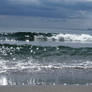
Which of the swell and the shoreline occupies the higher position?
the shoreline

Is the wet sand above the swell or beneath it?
above

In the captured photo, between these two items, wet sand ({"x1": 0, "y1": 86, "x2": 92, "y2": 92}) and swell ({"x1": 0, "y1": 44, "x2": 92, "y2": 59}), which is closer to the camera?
wet sand ({"x1": 0, "y1": 86, "x2": 92, "y2": 92})

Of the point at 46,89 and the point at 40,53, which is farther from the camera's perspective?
the point at 40,53

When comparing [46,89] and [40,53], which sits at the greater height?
[46,89]

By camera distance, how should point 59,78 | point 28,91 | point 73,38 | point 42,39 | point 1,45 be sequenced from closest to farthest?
point 28,91 → point 59,78 → point 1,45 → point 42,39 → point 73,38

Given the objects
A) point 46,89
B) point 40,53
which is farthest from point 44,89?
point 40,53

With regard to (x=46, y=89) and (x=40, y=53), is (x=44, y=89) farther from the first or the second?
(x=40, y=53)

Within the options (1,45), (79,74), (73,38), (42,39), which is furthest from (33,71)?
(73,38)

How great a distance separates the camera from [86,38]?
37.1 m

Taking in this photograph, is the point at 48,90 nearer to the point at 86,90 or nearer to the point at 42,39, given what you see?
the point at 86,90

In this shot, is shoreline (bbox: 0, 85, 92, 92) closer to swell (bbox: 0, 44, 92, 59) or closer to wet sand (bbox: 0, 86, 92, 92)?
wet sand (bbox: 0, 86, 92, 92)

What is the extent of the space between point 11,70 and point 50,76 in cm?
161

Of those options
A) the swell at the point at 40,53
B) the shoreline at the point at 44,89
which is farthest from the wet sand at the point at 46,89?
the swell at the point at 40,53

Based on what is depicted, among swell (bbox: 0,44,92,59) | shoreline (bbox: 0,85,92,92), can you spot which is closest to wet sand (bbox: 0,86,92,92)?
shoreline (bbox: 0,85,92,92)
